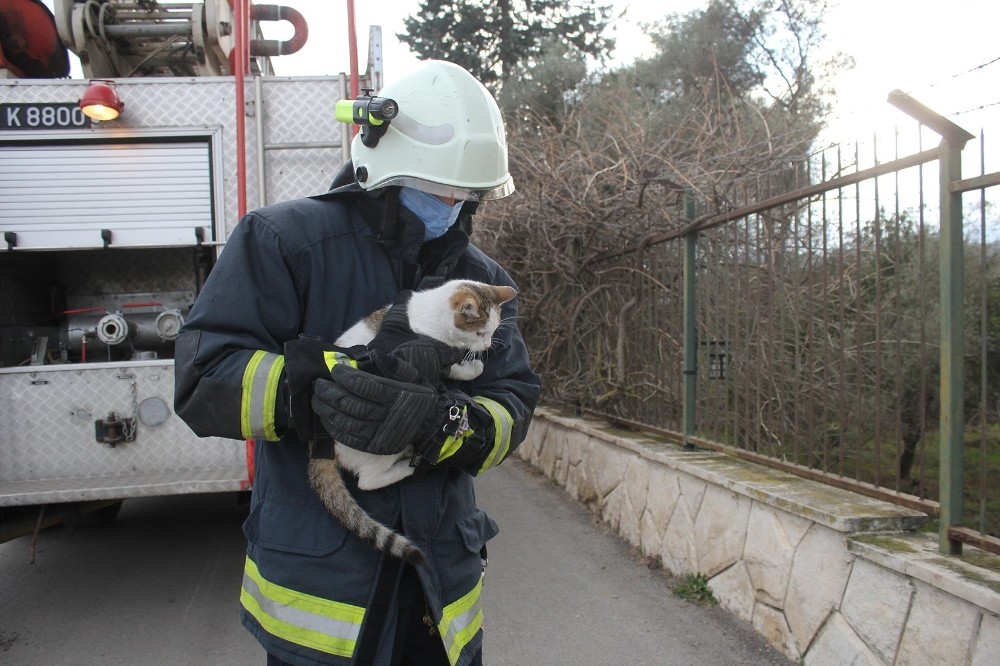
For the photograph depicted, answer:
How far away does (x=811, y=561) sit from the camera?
11.2 feet

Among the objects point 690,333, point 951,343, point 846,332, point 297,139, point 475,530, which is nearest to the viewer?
point 475,530

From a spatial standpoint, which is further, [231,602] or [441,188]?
[231,602]

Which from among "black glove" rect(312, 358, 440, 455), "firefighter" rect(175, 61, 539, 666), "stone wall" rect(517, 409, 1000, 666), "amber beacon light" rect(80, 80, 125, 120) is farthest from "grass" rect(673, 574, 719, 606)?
"amber beacon light" rect(80, 80, 125, 120)

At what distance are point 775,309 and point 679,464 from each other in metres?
1.14

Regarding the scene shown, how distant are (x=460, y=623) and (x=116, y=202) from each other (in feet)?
13.4

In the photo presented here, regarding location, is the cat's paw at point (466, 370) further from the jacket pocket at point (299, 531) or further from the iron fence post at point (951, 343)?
the iron fence post at point (951, 343)

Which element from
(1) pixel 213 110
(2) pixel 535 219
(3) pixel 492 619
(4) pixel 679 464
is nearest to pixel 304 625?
(3) pixel 492 619

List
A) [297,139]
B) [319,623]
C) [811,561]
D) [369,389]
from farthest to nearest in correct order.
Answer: [297,139]
[811,561]
[319,623]
[369,389]

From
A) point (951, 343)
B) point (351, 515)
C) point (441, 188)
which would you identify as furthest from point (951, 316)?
point (351, 515)

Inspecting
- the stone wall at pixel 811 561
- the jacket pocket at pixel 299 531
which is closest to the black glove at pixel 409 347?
the jacket pocket at pixel 299 531

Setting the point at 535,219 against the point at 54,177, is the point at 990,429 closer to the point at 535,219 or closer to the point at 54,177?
the point at 535,219

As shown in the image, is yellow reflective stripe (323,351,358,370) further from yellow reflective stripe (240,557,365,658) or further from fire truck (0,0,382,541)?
fire truck (0,0,382,541)

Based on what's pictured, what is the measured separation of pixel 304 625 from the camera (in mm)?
1816

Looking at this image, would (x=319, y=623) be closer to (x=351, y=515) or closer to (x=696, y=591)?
(x=351, y=515)
